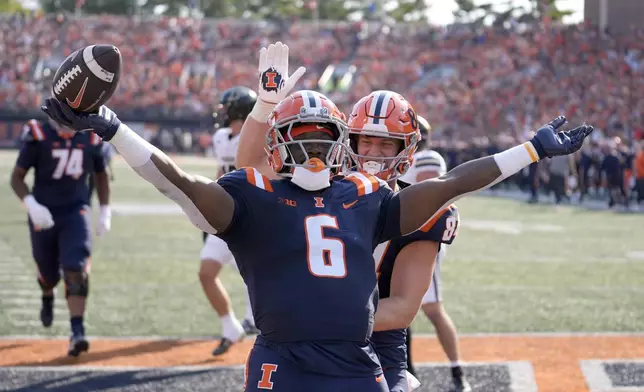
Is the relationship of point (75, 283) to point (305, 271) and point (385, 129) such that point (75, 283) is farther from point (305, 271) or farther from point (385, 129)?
point (305, 271)

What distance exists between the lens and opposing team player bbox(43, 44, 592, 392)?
3.02 m

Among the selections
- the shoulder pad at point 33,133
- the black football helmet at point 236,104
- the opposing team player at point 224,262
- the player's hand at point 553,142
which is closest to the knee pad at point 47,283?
the shoulder pad at point 33,133

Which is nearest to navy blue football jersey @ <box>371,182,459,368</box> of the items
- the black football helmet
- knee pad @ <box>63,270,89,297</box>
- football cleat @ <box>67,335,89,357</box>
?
the black football helmet

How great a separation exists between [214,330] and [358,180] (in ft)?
16.6

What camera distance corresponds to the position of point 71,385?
6.28 m

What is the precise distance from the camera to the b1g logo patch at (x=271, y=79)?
4.23m

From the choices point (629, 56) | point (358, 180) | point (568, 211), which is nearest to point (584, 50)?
point (629, 56)

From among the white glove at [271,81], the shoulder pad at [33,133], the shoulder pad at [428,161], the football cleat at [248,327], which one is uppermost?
the white glove at [271,81]

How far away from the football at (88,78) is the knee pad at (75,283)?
4369mm

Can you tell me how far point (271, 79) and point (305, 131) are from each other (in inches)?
43.1

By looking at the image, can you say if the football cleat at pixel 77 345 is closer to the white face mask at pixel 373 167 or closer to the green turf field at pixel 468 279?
the green turf field at pixel 468 279

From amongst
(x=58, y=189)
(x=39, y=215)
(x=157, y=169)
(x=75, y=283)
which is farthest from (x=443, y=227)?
(x=58, y=189)

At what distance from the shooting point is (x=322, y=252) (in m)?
3.08

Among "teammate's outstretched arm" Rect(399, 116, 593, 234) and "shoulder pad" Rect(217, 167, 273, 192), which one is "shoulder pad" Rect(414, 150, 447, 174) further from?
"shoulder pad" Rect(217, 167, 273, 192)
